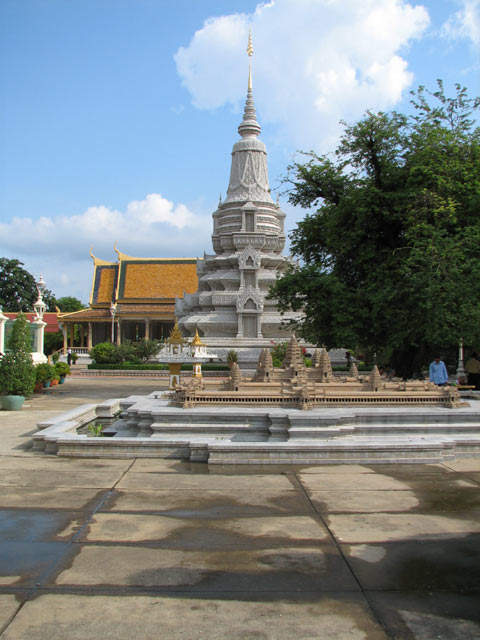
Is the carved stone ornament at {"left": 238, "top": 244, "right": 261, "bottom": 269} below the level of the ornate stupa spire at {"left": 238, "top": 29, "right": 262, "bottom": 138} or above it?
below

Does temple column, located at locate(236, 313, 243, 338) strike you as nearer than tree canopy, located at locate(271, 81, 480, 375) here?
No

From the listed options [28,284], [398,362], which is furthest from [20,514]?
[28,284]

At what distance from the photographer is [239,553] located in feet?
17.1

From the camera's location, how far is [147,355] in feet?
124

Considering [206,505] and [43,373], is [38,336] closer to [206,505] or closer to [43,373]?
[43,373]

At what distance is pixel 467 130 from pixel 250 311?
2265 cm

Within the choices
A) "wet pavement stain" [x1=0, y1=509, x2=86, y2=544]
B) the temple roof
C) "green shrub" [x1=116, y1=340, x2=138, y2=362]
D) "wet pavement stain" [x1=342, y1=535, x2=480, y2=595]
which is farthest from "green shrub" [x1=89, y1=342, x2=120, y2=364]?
"wet pavement stain" [x1=342, y1=535, x2=480, y2=595]

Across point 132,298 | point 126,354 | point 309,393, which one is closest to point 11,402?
point 309,393

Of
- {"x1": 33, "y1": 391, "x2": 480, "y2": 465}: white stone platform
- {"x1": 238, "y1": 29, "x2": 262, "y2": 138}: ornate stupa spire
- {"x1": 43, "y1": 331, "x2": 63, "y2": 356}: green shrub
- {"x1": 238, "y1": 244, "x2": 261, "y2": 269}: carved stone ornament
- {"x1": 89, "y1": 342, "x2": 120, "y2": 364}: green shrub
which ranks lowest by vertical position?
{"x1": 33, "y1": 391, "x2": 480, "y2": 465}: white stone platform

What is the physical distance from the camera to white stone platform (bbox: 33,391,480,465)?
9.04 metres

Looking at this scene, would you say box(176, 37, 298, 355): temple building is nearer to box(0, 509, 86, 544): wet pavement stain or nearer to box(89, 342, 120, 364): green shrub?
box(89, 342, 120, 364): green shrub

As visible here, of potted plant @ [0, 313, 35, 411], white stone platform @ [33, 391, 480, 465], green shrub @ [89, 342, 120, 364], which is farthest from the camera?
green shrub @ [89, 342, 120, 364]

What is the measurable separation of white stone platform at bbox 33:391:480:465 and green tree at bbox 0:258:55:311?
57064 mm

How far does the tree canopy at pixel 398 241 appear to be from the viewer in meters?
16.6
